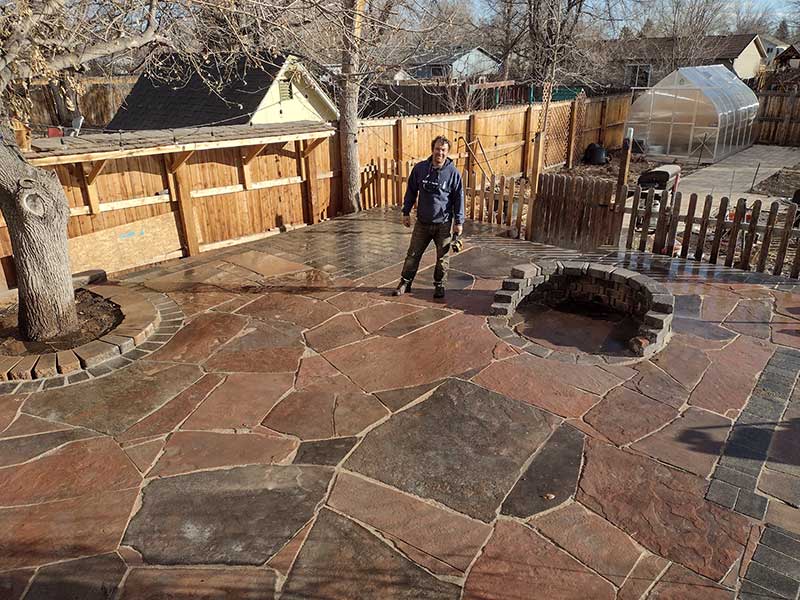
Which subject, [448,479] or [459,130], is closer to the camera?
[448,479]

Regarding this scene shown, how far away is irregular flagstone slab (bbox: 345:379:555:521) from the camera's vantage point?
139 inches

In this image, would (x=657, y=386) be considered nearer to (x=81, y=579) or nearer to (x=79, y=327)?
(x=81, y=579)

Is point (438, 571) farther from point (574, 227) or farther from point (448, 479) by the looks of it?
point (574, 227)

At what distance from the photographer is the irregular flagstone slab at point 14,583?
111 inches

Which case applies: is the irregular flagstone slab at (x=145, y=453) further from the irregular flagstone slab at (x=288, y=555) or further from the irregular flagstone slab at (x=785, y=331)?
the irregular flagstone slab at (x=785, y=331)

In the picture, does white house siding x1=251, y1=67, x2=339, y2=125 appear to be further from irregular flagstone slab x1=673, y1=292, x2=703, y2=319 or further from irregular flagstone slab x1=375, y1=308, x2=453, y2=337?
irregular flagstone slab x1=673, y1=292, x2=703, y2=319

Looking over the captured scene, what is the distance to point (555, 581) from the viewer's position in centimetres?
288

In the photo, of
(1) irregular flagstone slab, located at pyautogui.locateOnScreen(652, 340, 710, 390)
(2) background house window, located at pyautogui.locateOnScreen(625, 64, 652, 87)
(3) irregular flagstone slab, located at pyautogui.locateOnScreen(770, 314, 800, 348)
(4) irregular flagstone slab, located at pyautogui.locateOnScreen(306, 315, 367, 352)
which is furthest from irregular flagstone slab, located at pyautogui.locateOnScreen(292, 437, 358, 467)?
(2) background house window, located at pyautogui.locateOnScreen(625, 64, 652, 87)

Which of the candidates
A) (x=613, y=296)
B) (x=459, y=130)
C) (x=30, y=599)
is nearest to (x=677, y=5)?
(x=459, y=130)

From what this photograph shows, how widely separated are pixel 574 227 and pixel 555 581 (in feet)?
22.6

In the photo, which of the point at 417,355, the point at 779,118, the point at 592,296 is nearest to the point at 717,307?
the point at 592,296

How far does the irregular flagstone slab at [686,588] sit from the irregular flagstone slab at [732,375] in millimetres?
1767

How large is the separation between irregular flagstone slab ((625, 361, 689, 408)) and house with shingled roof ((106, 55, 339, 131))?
8.12 meters

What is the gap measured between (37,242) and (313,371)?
118 inches
